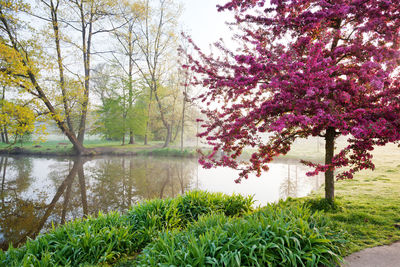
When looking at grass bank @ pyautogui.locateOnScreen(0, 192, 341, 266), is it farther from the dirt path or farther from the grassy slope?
the grassy slope

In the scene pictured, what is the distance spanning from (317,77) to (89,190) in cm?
841

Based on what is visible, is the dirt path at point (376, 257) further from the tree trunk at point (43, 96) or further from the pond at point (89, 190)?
the tree trunk at point (43, 96)

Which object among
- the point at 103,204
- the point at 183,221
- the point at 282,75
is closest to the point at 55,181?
the point at 103,204

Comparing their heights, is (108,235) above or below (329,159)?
below

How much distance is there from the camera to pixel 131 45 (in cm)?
2206

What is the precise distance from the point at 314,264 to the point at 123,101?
79.8 ft

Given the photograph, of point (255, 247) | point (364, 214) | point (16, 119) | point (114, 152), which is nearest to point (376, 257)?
point (364, 214)

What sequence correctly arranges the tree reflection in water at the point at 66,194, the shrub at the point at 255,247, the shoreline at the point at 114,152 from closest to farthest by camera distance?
the shrub at the point at 255,247, the tree reflection in water at the point at 66,194, the shoreline at the point at 114,152

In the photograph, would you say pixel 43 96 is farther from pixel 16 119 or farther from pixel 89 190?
pixel 89 190

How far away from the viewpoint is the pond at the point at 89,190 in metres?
5.78

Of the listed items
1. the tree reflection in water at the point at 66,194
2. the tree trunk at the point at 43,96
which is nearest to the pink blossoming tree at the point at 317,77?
the tree reflection in water at the point at 66,194

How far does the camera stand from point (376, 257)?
3.07m

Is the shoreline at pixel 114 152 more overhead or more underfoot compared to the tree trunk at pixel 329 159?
more underfoot

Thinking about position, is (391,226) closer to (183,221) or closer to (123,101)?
(183,221)
